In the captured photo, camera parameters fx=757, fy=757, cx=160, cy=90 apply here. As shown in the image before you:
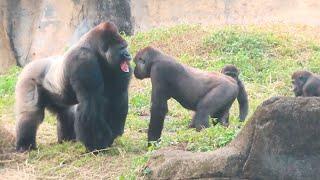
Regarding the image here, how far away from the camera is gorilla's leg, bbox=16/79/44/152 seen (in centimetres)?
733

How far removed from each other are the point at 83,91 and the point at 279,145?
8.10 feet

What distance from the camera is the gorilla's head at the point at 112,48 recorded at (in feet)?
22.5

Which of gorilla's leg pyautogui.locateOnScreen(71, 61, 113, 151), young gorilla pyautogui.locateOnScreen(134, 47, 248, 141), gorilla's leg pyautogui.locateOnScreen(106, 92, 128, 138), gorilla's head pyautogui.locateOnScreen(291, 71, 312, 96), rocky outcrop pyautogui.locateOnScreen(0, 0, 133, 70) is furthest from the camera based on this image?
rocky outcrop pyautogui.locateOnScreen(0, 0, 133, 70)

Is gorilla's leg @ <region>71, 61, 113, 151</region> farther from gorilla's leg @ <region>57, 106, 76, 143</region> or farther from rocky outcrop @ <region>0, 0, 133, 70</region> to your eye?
rocky outcrop @ <region>0, 0, 133, 70</region>

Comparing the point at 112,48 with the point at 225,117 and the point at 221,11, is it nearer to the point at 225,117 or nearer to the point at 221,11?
the point at 225,117

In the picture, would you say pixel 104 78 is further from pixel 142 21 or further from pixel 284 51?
pixel 142 21

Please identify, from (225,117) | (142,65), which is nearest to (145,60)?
(142,65)

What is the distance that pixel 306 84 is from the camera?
8.27m

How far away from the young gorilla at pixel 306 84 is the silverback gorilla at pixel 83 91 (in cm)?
217

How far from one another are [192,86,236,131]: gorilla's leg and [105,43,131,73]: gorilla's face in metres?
1.06

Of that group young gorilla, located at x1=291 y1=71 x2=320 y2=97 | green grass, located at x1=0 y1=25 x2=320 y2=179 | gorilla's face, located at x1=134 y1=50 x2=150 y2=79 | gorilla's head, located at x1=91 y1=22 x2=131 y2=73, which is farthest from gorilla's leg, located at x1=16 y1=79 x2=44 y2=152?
young gorilla, located at x1=291 y1=71 x2=320 y2=97

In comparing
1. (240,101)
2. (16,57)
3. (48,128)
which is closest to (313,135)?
(240,101)

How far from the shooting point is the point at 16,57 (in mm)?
15164

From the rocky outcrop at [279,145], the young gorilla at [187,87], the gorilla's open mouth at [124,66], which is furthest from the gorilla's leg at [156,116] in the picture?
the rocky outcrop at [279,145]
